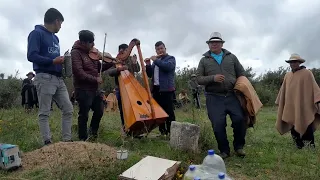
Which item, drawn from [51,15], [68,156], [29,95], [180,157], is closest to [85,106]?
[68,156]

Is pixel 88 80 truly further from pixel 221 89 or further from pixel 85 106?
pixel 221 89

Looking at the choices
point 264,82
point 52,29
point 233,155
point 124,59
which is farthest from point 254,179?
point 264,82

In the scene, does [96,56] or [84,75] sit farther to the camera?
[96,56]

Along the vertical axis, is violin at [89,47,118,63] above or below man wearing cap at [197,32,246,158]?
above

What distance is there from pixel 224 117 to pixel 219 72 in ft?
2.16

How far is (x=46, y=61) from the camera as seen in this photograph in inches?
187

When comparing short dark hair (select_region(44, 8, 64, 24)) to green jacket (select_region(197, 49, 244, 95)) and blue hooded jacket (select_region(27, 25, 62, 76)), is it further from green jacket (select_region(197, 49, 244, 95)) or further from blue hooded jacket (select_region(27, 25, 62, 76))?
green jacket (select_region(197, 49, 244, 95))

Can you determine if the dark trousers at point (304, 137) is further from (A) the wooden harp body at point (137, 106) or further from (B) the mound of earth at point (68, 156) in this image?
(B) the mound of earth at point (68, 156)

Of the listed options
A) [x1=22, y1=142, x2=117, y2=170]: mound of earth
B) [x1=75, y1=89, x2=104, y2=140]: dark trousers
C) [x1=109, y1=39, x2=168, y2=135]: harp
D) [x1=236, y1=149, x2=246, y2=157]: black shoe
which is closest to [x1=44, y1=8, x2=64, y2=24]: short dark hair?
[x1=75, y1=89, x2=104, y2=140]: dark trousers

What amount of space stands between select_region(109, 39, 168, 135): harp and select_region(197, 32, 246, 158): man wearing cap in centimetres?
92

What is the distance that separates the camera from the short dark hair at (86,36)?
543 cm

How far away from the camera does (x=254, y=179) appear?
14.2 ft

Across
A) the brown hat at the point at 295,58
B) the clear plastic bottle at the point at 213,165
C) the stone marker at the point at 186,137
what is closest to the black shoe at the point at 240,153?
the stone marker at the point at 186,137

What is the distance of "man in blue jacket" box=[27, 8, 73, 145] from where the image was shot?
4.79 meters
